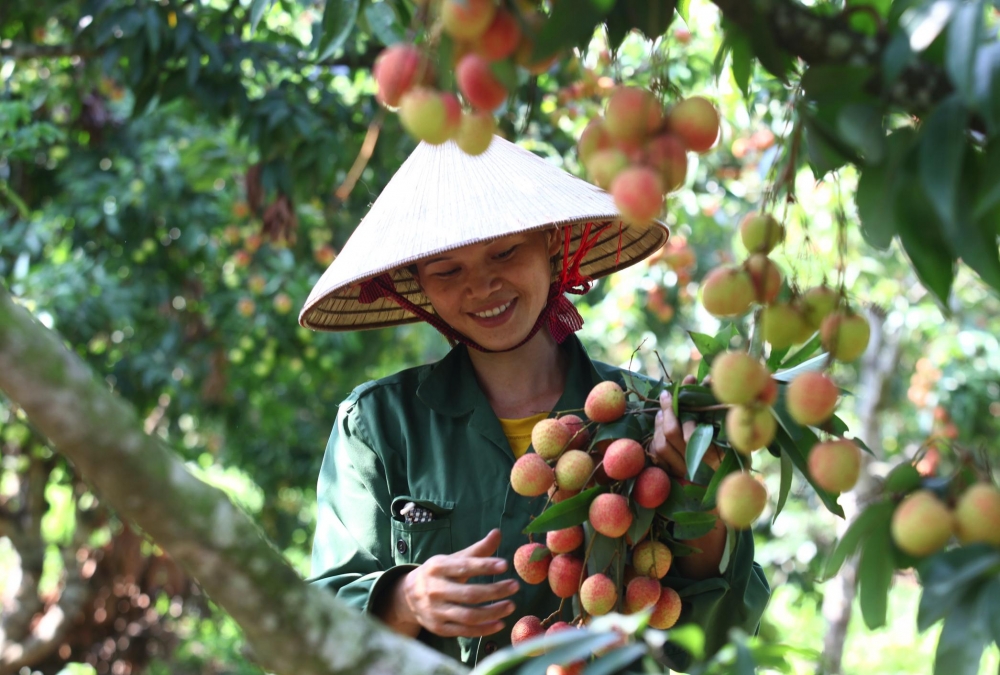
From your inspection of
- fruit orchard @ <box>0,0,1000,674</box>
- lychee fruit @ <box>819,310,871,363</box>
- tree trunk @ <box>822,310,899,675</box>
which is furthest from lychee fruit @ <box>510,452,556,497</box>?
tree trunk @ <box>822,310,899,675</box>

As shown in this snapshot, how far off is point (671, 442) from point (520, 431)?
2.08 feet

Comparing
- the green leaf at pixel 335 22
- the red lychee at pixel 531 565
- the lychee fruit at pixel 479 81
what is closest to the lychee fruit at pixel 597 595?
the red lychee at pixel 531 565

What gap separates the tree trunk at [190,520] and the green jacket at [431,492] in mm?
739

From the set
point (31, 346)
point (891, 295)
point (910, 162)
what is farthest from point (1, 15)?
point (891, 295)

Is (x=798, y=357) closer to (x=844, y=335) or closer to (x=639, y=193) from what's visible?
(x=844, y=335)

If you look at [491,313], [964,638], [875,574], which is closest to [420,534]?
[491,313]

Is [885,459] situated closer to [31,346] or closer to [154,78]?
[154,78]

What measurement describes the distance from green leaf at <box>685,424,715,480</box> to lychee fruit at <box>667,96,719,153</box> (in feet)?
1.13

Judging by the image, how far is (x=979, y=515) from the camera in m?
0.65

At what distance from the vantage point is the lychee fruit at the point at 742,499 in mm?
837

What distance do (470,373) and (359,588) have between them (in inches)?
18.0

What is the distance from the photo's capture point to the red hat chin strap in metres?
1.75

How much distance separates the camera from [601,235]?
6.34 feet

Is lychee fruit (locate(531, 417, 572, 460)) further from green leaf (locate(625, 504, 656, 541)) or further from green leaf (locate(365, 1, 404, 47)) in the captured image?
green leaf (locate(365, 1, 404, 47))
